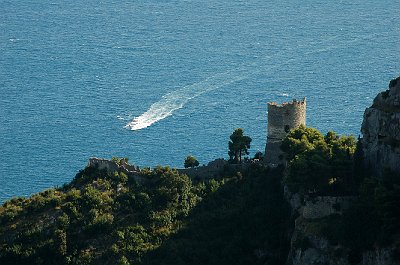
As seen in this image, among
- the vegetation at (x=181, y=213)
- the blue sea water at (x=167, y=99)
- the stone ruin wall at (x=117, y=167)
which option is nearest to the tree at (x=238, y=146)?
the vegetation at (x=181, y=213)

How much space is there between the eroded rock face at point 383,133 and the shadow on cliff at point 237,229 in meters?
9.54

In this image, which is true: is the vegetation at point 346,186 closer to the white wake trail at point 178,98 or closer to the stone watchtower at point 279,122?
the stone watchtower at point 279,122

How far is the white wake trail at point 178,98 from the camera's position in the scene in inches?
6220

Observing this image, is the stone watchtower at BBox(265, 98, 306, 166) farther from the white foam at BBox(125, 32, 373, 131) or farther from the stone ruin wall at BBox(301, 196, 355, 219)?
the white foam at BBox(125, 32, 373, 131)

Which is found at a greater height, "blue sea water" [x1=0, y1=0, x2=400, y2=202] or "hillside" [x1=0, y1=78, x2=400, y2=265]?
"blue sea water" [x1=0, y1=0, x2=400, y2=202]

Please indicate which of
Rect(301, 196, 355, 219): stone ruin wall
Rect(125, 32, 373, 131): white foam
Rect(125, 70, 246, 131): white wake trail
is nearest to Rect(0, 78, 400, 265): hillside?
Rect(301, 196, 355, 219): stone ruin wall

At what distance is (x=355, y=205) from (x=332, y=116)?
250 ft

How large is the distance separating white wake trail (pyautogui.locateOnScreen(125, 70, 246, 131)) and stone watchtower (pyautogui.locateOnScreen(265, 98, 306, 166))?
202 ft

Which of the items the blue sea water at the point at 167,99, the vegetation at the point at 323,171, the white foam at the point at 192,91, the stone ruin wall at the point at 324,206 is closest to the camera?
the stone ruin wall at the point at 324,206

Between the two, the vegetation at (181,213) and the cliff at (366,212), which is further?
the vegetation at (181,213)

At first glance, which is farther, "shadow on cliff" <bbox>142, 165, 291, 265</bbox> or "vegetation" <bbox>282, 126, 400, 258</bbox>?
"shadow on cliff" <bbox>142, 165, 291, 265</bbox>

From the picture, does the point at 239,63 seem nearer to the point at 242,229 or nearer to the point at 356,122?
the point at 356,122

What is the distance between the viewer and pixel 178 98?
552 feet

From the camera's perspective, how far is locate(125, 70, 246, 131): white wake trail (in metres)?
158
